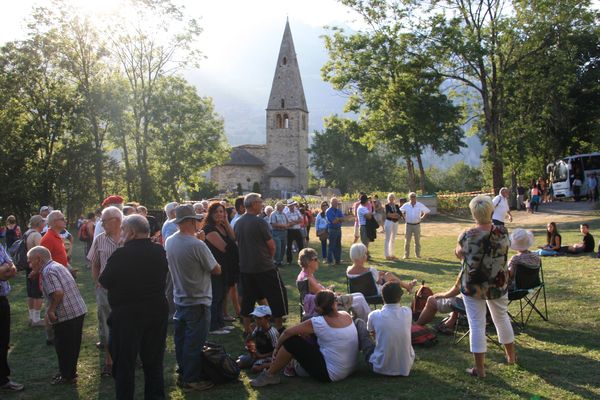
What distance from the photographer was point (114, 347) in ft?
15.7

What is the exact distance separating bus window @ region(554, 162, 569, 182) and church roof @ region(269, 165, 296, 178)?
150 feet

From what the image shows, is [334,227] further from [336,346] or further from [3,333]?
[3,333]

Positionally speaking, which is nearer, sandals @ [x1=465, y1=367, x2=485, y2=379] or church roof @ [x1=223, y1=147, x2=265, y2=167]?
sandals @ [x1=465, y1=367, x2=485, y2=379]

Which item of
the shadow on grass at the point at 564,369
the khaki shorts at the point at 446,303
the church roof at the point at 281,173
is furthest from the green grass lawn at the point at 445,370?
the church roof at the point at 281,173

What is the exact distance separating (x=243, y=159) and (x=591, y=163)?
5335 centimetres

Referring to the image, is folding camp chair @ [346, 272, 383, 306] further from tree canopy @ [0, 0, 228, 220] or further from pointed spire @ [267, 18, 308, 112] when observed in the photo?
pointed spire @ [267, 18, 308, 112]

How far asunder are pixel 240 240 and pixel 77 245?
2033 cm

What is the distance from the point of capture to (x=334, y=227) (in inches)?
563

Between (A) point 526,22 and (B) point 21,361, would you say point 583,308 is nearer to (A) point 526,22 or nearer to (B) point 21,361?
(B) point 21,361

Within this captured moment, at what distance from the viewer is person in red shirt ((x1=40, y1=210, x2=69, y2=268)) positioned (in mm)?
6977

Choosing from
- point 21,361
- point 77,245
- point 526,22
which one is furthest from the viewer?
point 526,22

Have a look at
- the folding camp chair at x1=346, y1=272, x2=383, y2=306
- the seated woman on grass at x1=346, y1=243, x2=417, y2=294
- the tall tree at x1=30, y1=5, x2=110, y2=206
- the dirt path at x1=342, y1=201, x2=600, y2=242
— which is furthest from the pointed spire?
the folding camp chair at x1=346, y1=272, x2=383, y2=306

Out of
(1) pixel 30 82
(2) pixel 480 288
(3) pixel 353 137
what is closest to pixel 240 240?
(2) pixel 480 288

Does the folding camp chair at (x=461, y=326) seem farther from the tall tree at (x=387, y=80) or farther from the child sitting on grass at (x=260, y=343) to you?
the tall tree at (x=387, y=80)
